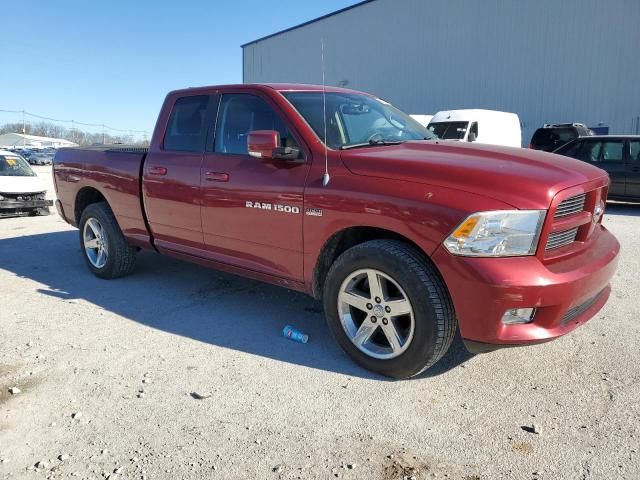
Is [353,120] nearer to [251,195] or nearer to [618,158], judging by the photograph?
[251,195]

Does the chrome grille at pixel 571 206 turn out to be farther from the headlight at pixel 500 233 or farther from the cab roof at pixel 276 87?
the cab roof at pixel 276 87

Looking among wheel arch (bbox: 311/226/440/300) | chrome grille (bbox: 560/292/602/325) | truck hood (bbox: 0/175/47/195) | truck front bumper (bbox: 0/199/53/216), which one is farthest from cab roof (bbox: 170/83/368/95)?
truck hood (bbox: 0/175/47/195)

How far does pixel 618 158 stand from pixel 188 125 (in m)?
9.90

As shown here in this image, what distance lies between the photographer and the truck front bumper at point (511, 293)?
2.72 m

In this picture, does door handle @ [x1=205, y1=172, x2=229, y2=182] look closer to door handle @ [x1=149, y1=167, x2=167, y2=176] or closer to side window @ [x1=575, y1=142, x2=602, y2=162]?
door handle @ [x1=149, y1=167, x2=167, y2=176]

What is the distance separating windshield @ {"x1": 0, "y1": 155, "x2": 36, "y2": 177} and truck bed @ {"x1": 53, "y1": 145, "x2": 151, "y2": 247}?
6.43 metres

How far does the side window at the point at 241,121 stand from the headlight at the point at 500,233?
5.28 feet

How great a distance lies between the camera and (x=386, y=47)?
91.9 feet

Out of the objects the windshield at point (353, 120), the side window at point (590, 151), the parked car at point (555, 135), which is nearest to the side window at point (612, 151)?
the side window at point (590, 151)

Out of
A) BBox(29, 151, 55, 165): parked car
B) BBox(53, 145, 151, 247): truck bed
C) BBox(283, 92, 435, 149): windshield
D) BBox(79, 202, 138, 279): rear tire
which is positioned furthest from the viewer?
BBox(29, 151, 55, 165): parked car

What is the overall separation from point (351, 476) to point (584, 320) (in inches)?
68.5

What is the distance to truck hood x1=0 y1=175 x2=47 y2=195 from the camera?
1067 cm

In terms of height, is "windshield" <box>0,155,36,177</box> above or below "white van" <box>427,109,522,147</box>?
below

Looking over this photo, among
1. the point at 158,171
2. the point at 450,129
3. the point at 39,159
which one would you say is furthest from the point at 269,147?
the point at 39,159
